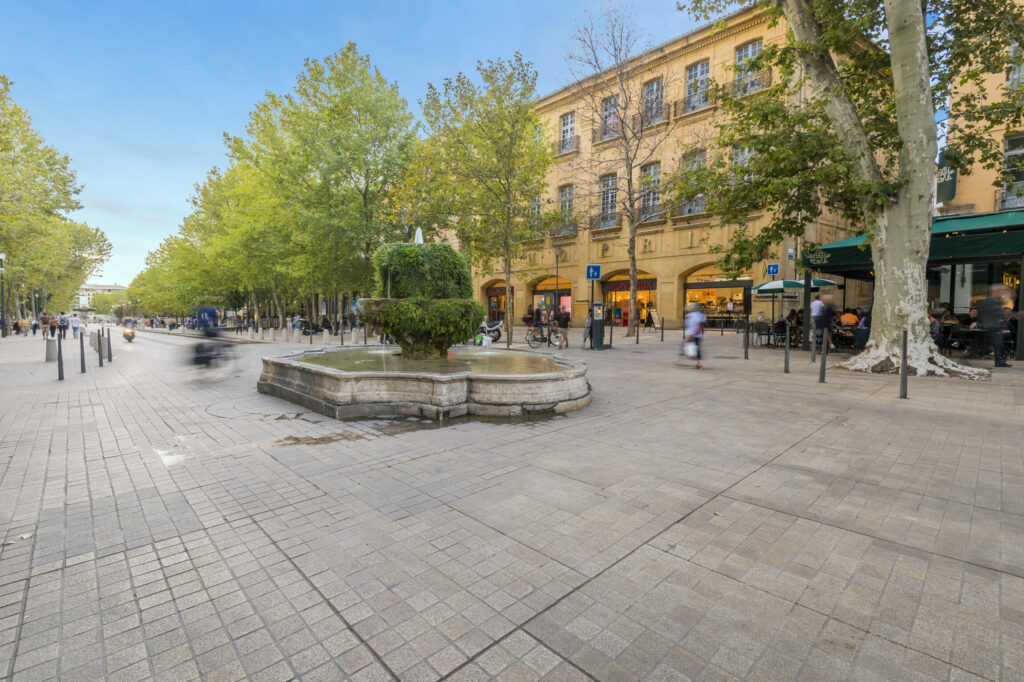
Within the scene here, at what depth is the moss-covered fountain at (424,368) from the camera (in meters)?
6.63

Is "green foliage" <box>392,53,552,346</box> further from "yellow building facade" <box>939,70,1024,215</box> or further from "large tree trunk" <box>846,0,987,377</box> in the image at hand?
"yellow building facade" <box>939,70,1024,215</box>

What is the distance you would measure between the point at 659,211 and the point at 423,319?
20632 millimetres

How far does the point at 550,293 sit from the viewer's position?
3606cm

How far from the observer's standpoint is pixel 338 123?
22359mm

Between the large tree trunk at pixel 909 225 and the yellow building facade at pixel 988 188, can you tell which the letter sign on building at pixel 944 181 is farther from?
the yellow building facade at pixel 988 188

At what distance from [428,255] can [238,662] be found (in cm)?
741

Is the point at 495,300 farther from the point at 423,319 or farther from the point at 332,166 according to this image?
the point at 423,319

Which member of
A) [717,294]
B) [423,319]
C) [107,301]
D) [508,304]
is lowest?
[423,319]

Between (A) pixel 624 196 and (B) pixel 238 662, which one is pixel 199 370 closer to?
(B) pixel 238 662

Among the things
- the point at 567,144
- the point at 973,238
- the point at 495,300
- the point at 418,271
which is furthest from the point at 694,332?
the point at 495,300

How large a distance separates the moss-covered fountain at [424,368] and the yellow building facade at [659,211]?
14.2 metres

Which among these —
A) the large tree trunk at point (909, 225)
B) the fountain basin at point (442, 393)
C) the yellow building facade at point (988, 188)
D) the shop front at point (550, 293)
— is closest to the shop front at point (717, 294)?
the shop front at point (550, 293)

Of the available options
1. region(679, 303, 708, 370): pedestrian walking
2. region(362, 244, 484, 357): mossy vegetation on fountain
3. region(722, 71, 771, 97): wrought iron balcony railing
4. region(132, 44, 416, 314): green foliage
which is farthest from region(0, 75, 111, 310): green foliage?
region(722, 71, 771, 97): wrought iron balcony railing

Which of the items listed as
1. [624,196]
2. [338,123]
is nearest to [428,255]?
[338,123]
